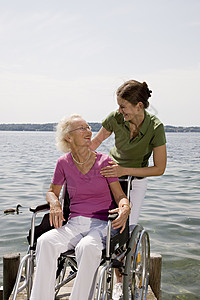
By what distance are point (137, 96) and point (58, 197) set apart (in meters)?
0.86

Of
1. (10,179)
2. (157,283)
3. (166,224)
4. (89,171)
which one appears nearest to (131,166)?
(89,171)

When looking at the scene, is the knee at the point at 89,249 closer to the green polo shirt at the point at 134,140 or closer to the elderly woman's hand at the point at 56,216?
the elderly woman's hand at the point at 56,216

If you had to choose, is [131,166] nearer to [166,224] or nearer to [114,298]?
[114,298]

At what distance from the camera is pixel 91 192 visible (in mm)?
2750

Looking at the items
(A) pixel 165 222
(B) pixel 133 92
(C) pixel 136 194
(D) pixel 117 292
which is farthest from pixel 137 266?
(A) pixel 165 222

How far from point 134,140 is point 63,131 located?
53 cm

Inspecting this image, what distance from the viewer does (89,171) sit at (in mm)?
2779

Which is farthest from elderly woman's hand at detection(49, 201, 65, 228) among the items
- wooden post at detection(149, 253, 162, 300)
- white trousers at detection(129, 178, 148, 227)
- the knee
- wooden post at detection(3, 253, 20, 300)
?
wooden post at detection(149, 253, 162, 300)

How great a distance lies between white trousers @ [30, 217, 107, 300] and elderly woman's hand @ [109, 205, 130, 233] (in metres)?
0.12

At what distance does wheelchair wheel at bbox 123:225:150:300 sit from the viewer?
101 inches

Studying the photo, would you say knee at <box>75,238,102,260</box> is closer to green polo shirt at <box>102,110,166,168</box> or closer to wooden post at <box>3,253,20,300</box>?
green polo shirt at <box>102,110,166,168</box>

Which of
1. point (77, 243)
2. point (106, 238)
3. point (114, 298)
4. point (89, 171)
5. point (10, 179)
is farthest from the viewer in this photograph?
point (10, 179)

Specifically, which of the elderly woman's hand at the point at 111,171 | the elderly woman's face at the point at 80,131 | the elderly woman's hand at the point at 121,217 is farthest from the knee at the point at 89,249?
the elderly woman's face at the point at 80,131

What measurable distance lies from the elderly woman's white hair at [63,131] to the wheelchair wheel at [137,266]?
2.37 ft
